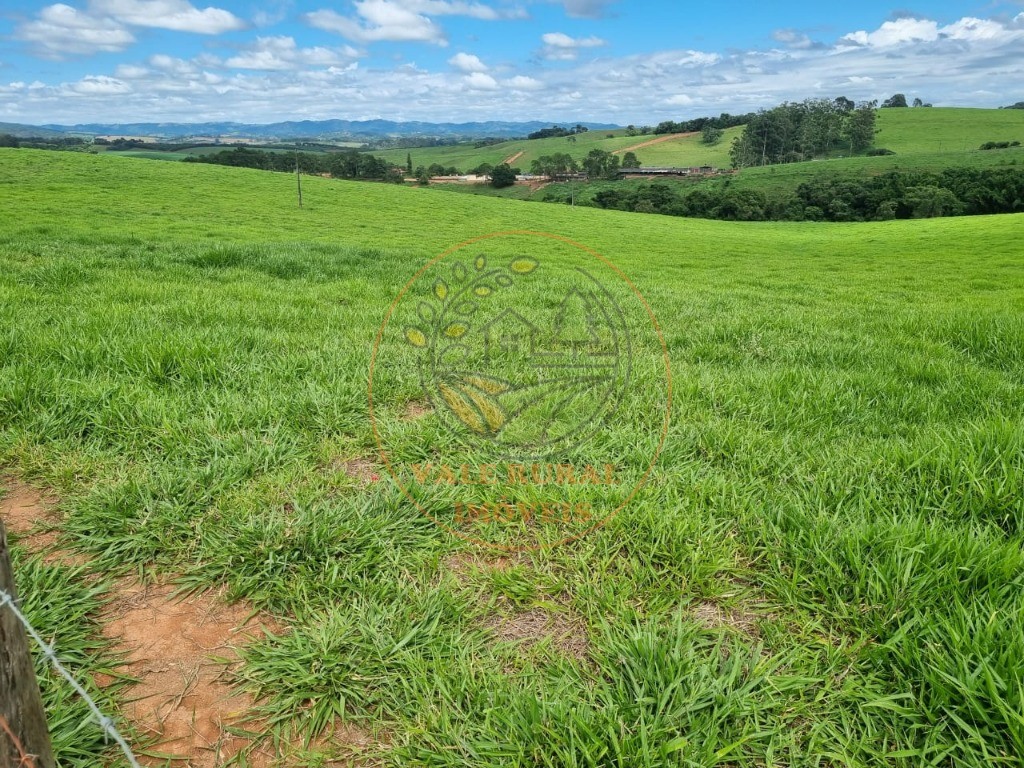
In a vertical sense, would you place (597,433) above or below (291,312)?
below

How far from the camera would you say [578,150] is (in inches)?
4675

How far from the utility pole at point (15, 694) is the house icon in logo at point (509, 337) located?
4241 mm

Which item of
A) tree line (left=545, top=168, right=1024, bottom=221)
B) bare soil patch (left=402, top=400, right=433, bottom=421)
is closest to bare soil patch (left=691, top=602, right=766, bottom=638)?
bare soil patch (left=402, top=400, right=433, bottom=421)

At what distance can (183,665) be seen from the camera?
7.27ft

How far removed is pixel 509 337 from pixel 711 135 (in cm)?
14339

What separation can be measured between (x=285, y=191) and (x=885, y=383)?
5253cm

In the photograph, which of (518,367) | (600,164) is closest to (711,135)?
(600,164)

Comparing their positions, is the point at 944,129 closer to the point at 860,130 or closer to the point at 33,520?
the point at 860,130

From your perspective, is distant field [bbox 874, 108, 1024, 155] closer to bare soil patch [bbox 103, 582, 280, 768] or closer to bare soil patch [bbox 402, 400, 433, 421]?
bare soil patch [bbox 402, 400, 433, 421]

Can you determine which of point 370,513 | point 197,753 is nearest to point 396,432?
point 370,513

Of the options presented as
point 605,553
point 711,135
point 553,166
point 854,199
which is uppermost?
point 711,135

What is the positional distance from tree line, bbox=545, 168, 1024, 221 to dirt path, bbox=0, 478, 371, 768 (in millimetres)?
73557

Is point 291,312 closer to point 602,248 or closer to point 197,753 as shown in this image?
point 197,753

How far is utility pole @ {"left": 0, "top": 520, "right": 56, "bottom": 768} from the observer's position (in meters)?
1.22
